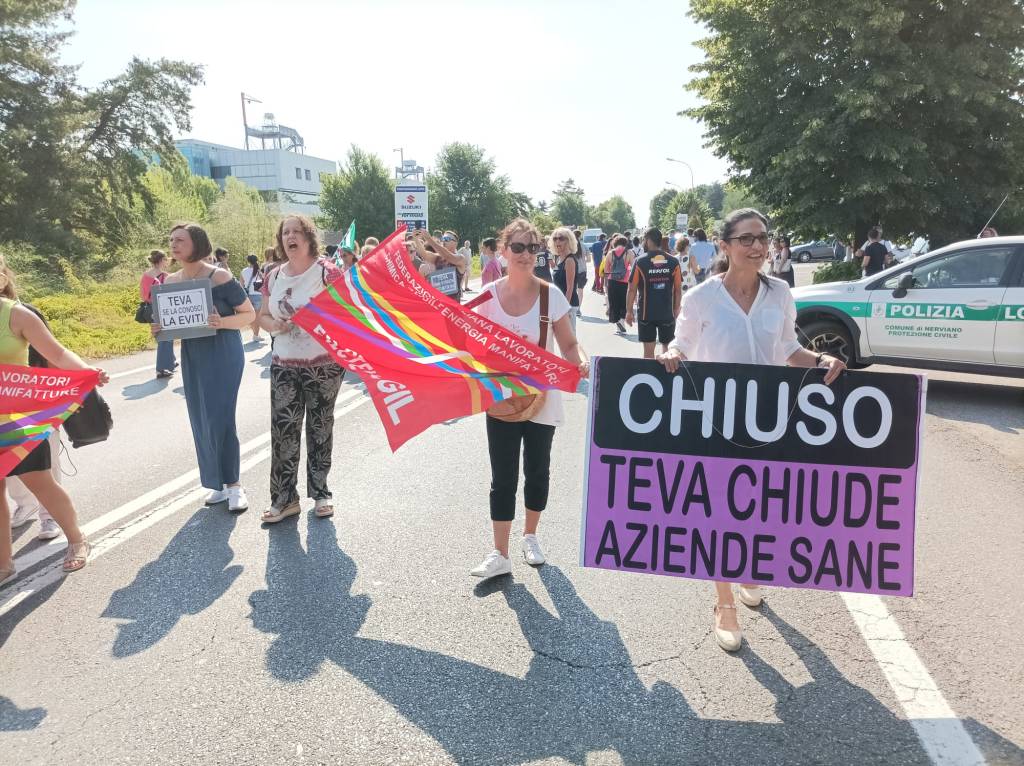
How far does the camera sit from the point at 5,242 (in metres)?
27.5

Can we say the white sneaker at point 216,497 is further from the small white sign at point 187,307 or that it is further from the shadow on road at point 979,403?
the shadow on road at point 979,403

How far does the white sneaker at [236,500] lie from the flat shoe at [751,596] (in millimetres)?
3414

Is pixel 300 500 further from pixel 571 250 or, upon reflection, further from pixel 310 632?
pixel 571 250

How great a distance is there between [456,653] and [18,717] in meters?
1.78

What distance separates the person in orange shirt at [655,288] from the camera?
29.1ft

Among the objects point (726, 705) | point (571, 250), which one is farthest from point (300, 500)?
point (571, 250)

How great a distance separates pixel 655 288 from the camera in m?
8.95

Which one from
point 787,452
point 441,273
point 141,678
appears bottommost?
point 141,678

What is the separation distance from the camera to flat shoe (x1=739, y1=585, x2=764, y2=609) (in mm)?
3725

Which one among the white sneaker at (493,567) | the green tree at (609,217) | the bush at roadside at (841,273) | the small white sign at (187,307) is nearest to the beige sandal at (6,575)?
the small white sign at (187,307)

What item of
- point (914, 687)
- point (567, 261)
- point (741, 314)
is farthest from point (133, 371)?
point (914, 687)

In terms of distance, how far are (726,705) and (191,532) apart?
354 centimetres

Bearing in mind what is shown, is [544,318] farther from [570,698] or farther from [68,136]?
[68,136]

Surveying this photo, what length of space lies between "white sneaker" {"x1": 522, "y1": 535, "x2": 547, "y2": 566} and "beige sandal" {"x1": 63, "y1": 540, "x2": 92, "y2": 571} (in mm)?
2626
